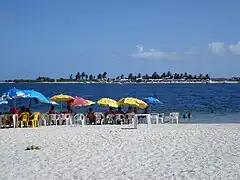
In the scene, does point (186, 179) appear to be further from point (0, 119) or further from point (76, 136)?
A: point (0, 119)

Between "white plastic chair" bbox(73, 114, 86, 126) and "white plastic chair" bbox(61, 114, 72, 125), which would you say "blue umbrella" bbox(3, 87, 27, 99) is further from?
"white plastic chair" bbox(73, 114, 86, 126)

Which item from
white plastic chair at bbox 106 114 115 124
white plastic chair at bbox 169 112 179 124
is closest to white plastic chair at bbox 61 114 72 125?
white plastic chair at bbox 106 114 115 124

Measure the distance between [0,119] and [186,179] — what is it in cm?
1258

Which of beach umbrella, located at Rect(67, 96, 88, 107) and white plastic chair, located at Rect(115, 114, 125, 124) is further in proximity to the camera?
beach umbrella, located at Rect(67, 96, 88, 107)

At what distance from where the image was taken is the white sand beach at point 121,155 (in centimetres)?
920

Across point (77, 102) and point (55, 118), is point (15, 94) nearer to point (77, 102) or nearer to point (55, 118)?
point (55, 118)

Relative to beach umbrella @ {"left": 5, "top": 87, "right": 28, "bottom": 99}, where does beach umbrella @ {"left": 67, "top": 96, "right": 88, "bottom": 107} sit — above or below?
below

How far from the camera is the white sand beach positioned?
9.20 meters

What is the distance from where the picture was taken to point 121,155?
11508 millimetres

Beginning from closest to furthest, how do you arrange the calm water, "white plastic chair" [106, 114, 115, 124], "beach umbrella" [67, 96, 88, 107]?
"white plastic chair" [106, 114, 115, 124] < "beach umbrella" [67, 96, 88, 107] < the calm water

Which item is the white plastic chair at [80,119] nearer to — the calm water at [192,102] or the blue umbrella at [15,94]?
the blue umbrella at [15,94]

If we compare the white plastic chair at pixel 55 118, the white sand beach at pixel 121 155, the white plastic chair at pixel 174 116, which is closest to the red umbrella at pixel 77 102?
the white plastic chair at pixel 55 118

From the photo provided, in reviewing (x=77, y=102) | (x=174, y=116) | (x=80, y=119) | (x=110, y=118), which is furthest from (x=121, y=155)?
(x=174, y=116)

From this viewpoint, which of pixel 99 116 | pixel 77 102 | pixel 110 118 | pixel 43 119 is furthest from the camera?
pixel 77 102
